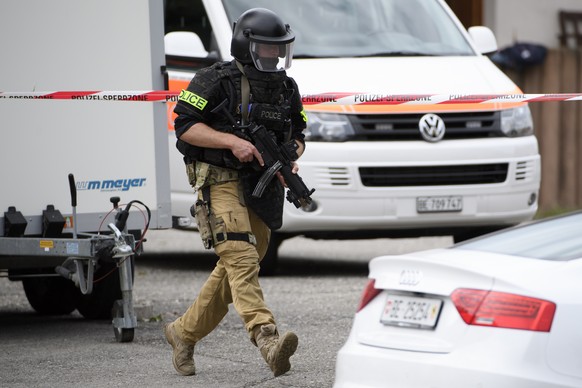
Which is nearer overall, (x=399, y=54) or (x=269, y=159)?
(x=269, y=159)

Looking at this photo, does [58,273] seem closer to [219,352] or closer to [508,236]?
[219,352]

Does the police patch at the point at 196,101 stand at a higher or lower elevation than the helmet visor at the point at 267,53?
lower

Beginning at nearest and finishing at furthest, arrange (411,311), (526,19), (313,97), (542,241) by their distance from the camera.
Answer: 1. (411,311)
2. (542,241)
3. (313,97)
4. (526,19)

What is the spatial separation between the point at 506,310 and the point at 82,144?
4082 mm

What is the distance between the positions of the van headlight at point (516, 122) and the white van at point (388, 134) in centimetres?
1

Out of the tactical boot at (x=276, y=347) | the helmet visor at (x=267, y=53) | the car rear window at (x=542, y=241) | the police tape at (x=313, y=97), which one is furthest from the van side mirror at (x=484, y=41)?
the car rear window at (x=542, y=241)

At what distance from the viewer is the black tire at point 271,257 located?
10.6m

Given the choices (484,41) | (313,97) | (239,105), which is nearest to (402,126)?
(484,41)

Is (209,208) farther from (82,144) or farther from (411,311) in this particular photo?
(411,311)

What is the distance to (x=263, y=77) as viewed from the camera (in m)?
6.67

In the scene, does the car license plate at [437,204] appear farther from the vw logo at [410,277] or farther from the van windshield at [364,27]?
the vw logo at [410,277]

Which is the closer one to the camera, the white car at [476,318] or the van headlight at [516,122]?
the white car at [476,318]

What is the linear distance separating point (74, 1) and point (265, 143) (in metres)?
1.90

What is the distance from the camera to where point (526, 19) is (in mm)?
17391
